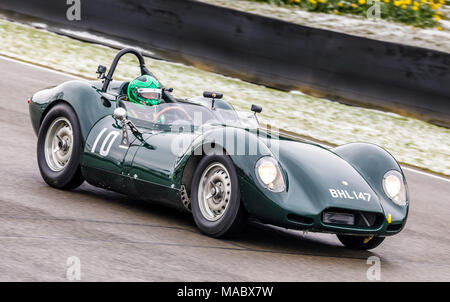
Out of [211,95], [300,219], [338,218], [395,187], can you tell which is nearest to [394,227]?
[395,187]

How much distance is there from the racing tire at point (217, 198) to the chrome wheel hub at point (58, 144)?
1738 mm

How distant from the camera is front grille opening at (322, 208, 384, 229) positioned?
6.01 metres

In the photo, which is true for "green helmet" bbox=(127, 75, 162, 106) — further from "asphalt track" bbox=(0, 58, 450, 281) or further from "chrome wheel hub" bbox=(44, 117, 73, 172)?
"asphalt track" bbox=(0, 58, 450, 281)

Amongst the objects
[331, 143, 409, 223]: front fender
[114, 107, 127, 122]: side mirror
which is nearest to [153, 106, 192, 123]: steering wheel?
[114, 107, 127, 122]: side mirror

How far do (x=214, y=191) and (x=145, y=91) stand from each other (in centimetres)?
189

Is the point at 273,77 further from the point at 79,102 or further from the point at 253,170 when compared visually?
the point at 253,170

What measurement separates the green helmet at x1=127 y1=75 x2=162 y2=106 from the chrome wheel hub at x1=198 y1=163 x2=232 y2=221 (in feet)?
5.51

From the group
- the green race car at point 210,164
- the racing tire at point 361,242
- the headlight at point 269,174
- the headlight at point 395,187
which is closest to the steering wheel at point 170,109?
the green race car at point 210,164

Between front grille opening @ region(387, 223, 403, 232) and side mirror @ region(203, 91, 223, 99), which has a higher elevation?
side mirror @ region(203, 91, 223, 99)

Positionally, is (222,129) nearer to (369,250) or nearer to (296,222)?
(296,222)

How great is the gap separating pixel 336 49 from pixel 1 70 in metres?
5.48

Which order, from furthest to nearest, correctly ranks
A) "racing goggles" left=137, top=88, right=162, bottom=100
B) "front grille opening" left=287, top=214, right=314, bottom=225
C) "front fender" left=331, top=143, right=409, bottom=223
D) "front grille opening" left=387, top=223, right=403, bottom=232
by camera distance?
"racing goggles" left=137, top=88, right=162, bottom=100 < "front fender" left=331, top=143, right=409, bottom=223 < "front grille opening" left=387, top=223, right=403, bottom=232 < "front grille opening" left=287, top=214, right=314, bottom=225

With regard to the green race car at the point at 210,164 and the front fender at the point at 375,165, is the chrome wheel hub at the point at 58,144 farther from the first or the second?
the front fender at the point at 375,165
